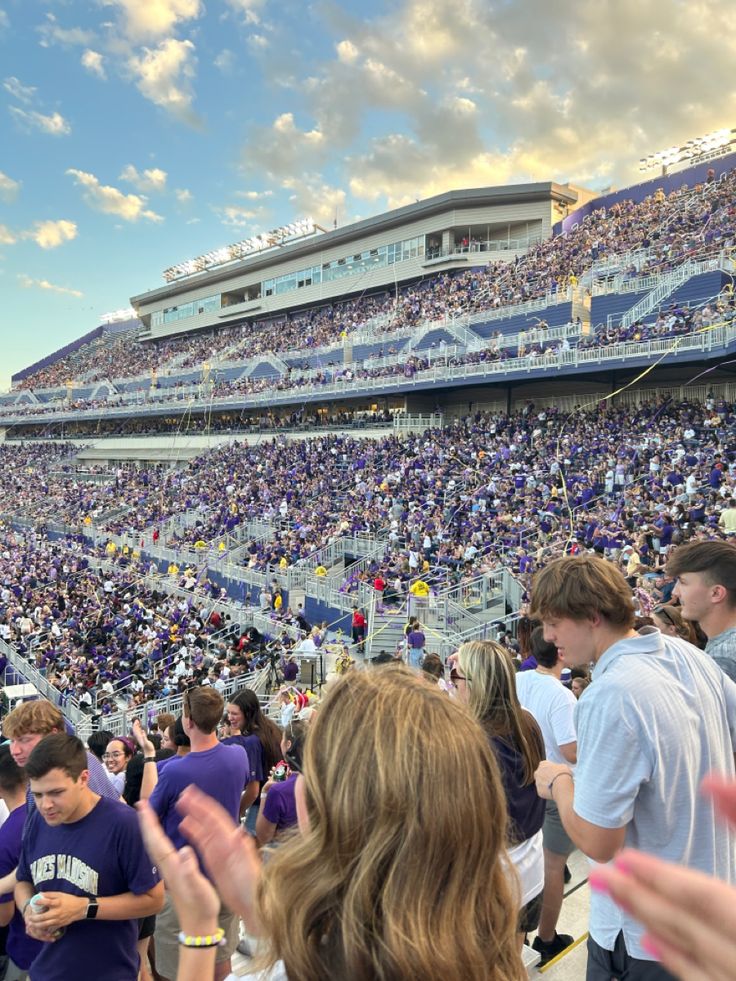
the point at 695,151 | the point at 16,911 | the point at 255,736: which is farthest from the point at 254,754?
the point at 695,151

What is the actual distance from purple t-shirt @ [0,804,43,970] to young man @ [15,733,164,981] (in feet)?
1.40

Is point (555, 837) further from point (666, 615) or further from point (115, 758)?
point (115, 758)

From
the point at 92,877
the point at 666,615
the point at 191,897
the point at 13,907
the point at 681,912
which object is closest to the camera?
the point at 681,912

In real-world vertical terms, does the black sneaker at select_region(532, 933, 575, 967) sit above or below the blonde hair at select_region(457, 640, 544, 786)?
below

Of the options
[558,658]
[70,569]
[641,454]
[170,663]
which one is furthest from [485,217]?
[558,658]

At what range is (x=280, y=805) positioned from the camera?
3.67 metres

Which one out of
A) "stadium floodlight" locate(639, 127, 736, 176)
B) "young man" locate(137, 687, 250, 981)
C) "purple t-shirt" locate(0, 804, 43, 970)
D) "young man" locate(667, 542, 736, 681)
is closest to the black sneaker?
"young man" locate(137, 687, 250, 981)

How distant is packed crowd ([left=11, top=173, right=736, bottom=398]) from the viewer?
2603 cm

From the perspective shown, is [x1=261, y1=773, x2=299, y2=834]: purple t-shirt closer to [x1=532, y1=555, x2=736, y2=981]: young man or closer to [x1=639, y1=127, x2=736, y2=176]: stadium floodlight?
[x1=532, y1=555, x2=736, y2=981]: young man

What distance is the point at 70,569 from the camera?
2588 cm

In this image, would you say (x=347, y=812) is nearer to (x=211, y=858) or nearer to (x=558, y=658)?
(x=211, y=858)

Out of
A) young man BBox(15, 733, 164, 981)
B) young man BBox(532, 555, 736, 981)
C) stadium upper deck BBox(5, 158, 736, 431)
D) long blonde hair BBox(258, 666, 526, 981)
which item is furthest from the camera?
stadium upper deck BBox(5, 158, 736, 431)

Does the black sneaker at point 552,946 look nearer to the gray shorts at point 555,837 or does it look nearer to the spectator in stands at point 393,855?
the gray shorts at point 555,837

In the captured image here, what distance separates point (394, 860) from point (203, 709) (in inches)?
105
